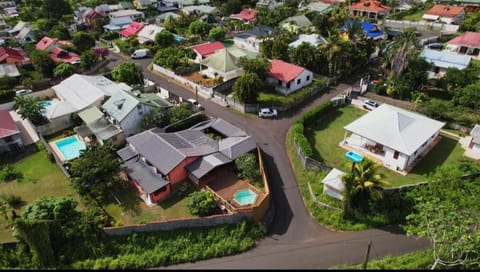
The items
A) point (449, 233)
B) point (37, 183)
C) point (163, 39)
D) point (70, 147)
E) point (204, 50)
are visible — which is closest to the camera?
point (449, 233)

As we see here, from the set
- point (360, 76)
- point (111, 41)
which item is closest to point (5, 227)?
point (360, 76)

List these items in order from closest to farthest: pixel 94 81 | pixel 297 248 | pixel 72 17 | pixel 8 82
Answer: pixel 297 248 < pixel 94 81 < pixel 8 82 < pixel 72 17

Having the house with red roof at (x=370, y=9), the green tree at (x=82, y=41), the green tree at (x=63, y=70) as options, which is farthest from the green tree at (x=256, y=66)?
the house with red roof at (x=370, y=9)

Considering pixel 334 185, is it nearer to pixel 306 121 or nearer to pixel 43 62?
pixel 306 121

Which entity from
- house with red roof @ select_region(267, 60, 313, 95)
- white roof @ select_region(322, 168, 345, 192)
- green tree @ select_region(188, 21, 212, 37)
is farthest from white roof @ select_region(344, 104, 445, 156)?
green tree @ select_region(188, 21, 212, 37)

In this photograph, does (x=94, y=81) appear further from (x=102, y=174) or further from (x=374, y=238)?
(x=374, y=238)

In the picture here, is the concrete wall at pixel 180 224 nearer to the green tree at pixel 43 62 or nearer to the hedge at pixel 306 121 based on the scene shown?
the hedge at pixel 306 121

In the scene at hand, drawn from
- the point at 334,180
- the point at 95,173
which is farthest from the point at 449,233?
the point at 95,173
